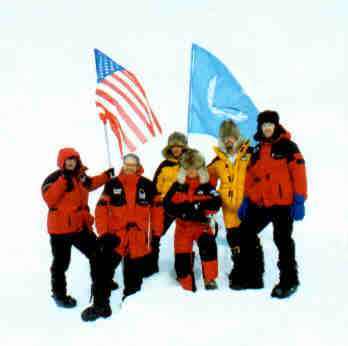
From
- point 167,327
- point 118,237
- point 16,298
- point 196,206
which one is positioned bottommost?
point 16,298

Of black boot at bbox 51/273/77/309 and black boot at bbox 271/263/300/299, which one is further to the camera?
black boot at bbox 51/273/77/309

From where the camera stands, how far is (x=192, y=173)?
625 centimetres

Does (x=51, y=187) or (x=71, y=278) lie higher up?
(x=51, y=187)

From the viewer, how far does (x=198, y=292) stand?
19.6ft

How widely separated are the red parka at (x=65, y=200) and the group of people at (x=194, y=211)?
0.04ft

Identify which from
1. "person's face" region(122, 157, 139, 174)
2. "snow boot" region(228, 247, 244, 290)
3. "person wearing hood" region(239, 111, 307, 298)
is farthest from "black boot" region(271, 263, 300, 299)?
"person's face" region(122, 157, 139, 174)

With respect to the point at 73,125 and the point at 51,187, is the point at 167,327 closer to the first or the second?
the point at 51,187

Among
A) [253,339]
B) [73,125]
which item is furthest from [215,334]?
[73,125]

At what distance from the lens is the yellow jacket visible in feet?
21.3

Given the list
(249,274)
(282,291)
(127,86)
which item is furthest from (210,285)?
(127,86)

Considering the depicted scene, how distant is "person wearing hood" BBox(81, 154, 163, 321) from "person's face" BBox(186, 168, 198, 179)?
51 cm

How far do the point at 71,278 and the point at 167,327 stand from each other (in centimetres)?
324

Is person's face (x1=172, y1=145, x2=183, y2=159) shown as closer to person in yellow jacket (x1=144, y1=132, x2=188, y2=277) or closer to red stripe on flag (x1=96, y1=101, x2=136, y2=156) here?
person in yellow jacket (x1=144, y1=132, x2=188, y2=277)

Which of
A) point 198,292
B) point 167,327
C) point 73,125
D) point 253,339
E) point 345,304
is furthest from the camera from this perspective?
point 73,125
